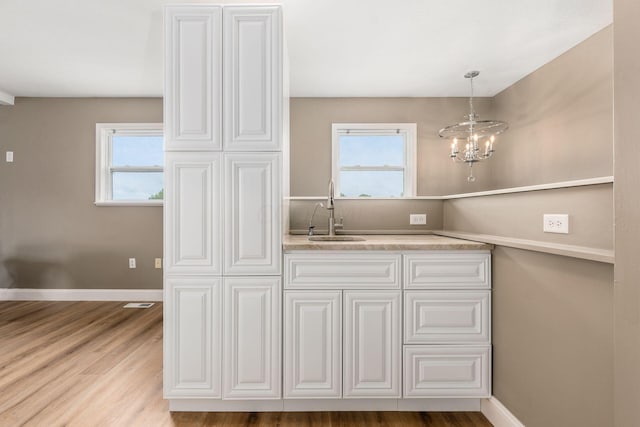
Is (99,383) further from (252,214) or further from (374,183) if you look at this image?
(374,183)

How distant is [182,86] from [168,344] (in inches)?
55.5

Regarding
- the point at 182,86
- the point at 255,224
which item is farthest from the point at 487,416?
the point at 182,86

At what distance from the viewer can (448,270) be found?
1837 mm

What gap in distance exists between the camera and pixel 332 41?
105 inches

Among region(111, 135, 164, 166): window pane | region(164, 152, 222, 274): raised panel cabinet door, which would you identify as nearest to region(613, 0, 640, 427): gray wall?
region(164, 152, 222, 274): raised panel cabinet door

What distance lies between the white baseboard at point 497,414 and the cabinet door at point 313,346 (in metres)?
0.84

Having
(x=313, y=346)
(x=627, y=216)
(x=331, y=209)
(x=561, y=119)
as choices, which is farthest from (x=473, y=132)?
(x=627, y=216)

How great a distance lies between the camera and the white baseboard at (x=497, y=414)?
1659mm

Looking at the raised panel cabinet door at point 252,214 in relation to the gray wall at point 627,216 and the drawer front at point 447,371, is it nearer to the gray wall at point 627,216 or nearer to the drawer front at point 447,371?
the drawer front at point 447,371

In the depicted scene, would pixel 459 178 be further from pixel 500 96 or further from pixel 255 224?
pixel 255 224

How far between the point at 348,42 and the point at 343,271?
6.28 feet

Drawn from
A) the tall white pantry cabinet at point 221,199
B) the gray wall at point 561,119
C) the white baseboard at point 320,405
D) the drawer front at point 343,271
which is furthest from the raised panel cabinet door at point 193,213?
the gray wall at point 561,119

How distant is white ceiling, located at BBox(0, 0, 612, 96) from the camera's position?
229 cm

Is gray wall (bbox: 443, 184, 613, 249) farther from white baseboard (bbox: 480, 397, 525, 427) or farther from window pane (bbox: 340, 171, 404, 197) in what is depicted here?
window pane (bbox: 340, 171, 404, 197)
